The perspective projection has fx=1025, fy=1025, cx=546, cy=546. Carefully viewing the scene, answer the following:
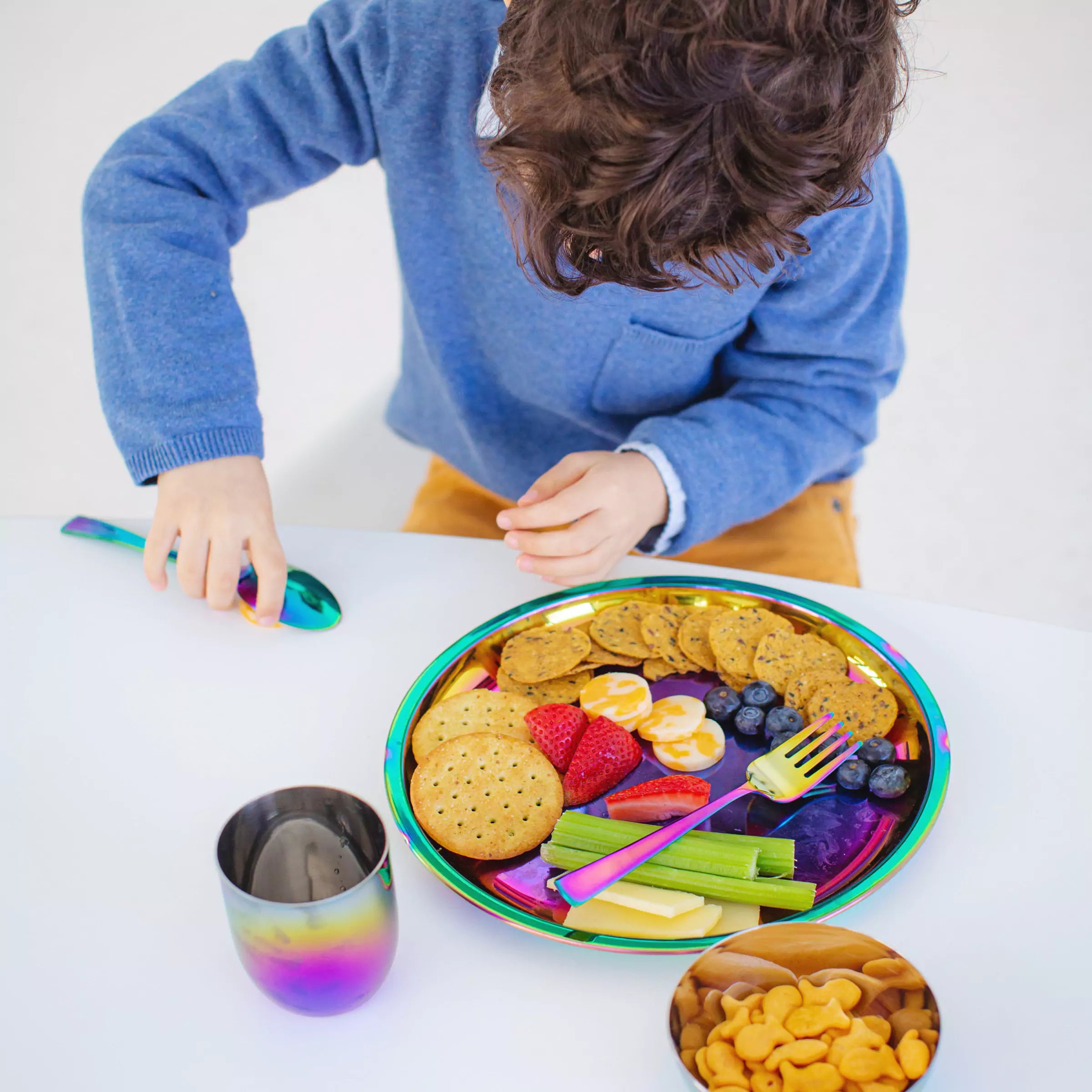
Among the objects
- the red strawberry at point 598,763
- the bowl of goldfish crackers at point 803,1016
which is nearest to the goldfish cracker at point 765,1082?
the bowl of goldfish crackers at point 803,1016

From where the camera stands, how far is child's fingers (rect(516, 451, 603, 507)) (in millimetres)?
769

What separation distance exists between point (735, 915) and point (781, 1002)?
0.31 ft

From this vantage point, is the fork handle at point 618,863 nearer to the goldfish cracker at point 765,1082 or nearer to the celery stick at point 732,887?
the celery stick at point 732,887

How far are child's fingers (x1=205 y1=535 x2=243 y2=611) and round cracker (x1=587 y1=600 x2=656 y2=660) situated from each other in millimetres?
267

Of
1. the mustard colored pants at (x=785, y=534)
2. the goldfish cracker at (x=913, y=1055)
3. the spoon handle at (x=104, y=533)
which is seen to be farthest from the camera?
the mustard colored pants at (x=785, y=534)

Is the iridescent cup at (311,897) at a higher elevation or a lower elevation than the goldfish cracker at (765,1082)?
higher

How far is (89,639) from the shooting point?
0.75 meters

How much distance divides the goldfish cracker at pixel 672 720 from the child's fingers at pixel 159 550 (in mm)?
378

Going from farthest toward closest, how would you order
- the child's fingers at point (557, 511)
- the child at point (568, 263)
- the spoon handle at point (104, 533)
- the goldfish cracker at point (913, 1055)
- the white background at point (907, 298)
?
the white background at point (907, 298) < the spoon handle at point (104, 533) < the child's fingers at point (557, 511) < the child at point (568, 263) < the goldfish cracker at point (913, 1055)

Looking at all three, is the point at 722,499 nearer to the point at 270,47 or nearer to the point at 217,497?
the point at 217,497

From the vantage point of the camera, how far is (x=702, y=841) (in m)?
0.55

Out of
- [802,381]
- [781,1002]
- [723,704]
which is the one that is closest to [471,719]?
[723,704]

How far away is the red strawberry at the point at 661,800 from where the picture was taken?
1.89 feet

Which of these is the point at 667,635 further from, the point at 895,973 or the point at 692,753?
the point at 895,973
